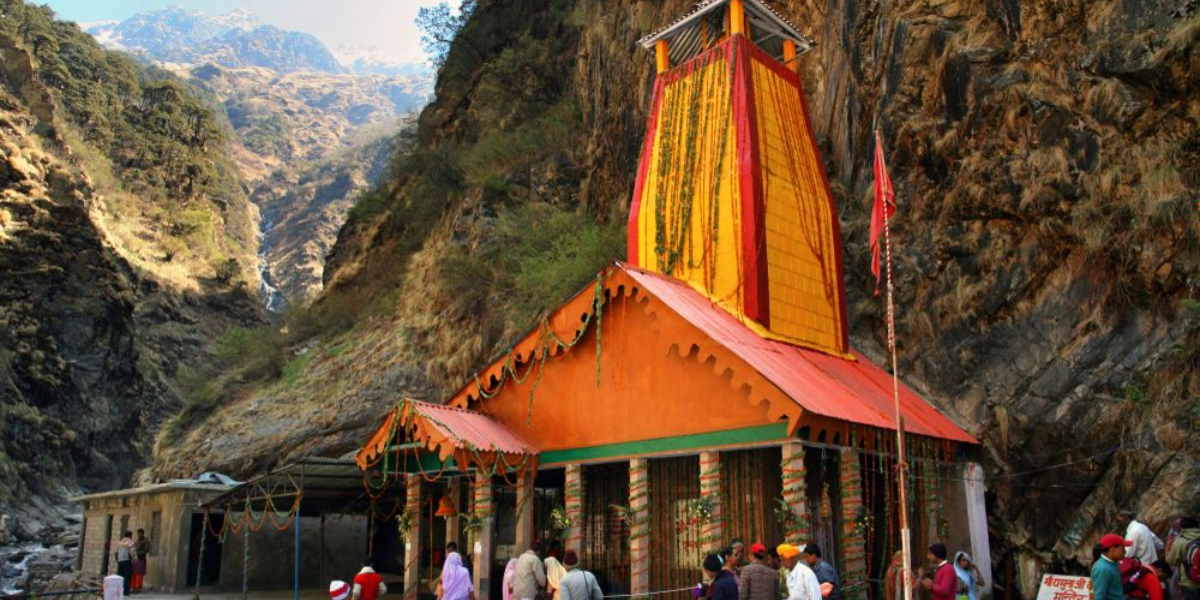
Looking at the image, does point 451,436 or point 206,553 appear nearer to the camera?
point 451,436

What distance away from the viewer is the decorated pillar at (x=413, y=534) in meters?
16.1

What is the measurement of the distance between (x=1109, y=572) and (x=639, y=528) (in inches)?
274

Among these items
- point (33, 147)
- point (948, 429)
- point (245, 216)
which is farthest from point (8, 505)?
point (245, 216)

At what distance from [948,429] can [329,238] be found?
95869mm

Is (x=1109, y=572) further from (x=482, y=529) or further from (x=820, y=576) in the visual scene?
(x=482, y=529)

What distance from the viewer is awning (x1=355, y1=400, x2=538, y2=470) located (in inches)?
567

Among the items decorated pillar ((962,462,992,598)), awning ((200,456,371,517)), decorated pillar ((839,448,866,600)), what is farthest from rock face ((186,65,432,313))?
decorated pillar ((839,448,866,600))

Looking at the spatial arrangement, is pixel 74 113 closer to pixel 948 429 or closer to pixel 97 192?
pixel 97 192

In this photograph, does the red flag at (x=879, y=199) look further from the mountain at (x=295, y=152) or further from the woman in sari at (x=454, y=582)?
Answer: the mountain at (x=295, y=152)

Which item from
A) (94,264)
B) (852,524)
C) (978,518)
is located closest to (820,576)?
(852,524)

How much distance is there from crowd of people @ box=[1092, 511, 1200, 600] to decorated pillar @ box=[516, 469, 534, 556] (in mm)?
8600

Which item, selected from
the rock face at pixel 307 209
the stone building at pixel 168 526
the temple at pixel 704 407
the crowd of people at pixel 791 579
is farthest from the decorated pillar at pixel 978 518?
the rock face at pixel 307 209

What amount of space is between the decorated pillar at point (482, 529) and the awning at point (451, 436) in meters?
0.58

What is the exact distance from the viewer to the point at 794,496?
1227 centimetres
